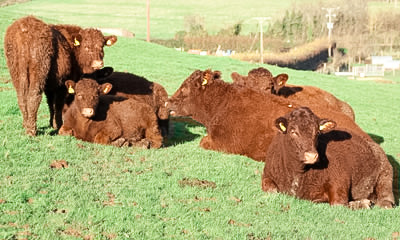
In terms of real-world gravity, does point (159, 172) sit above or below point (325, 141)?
below

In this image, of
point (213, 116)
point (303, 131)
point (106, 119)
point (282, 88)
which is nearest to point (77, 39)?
point (106, 119)

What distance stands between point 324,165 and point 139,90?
6.57m

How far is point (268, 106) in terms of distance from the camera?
1261cm

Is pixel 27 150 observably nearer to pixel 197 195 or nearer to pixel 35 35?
pixel 35 35

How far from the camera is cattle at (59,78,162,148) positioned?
12.0 m

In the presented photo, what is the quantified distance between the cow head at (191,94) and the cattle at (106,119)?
0.94m

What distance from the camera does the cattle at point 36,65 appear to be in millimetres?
11906

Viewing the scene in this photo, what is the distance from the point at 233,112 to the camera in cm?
1288

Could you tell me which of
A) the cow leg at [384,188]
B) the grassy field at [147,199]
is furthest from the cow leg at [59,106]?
the cow leg at [384,188]

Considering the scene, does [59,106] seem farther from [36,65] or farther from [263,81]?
[263,81]

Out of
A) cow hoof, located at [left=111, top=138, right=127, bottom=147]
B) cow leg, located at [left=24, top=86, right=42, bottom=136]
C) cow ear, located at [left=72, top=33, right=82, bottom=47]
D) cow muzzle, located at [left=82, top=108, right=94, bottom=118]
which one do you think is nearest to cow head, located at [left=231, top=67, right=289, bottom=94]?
cow ear, located at [left=72, top=33, right=82, bottom=47]

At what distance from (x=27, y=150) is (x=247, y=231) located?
4999 millimetres

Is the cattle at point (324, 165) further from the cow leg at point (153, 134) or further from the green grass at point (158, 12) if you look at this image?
the green grass at point (158, 12)

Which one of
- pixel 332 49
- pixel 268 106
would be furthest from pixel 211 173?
pixel 332 49
